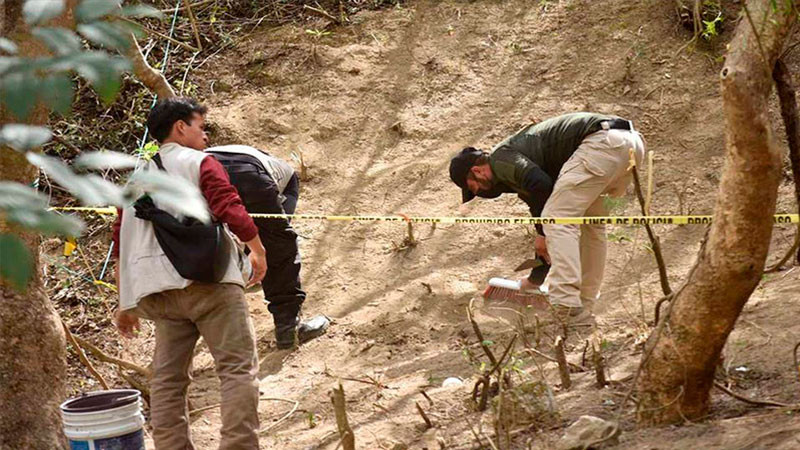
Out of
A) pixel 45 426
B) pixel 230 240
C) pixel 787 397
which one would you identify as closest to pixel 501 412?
pixel 787 397

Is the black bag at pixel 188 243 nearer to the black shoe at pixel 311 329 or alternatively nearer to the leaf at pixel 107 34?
the black shoe at pixel 311 329

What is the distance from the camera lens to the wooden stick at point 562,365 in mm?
4762

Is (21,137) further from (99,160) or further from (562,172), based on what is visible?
(562,172)

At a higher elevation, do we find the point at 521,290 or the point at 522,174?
the point at 522,174

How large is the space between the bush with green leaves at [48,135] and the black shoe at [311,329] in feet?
17.1

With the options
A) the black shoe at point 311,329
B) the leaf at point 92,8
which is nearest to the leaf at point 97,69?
the leaf at point 92,8

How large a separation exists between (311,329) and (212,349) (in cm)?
215

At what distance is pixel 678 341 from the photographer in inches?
149

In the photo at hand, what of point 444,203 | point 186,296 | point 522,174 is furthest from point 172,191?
point 444,203

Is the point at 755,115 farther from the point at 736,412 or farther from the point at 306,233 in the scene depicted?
the point at 306,233

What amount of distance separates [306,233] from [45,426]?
143 inches

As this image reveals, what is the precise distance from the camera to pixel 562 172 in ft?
20.1

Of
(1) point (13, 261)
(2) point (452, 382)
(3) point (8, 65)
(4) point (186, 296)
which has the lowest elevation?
(2) point (452, 382)

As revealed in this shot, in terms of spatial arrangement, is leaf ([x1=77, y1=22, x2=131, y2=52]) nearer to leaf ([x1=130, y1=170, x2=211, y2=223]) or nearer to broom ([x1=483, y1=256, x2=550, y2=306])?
leaf ([x1=130, y1=170, x2=211, y2=223])
